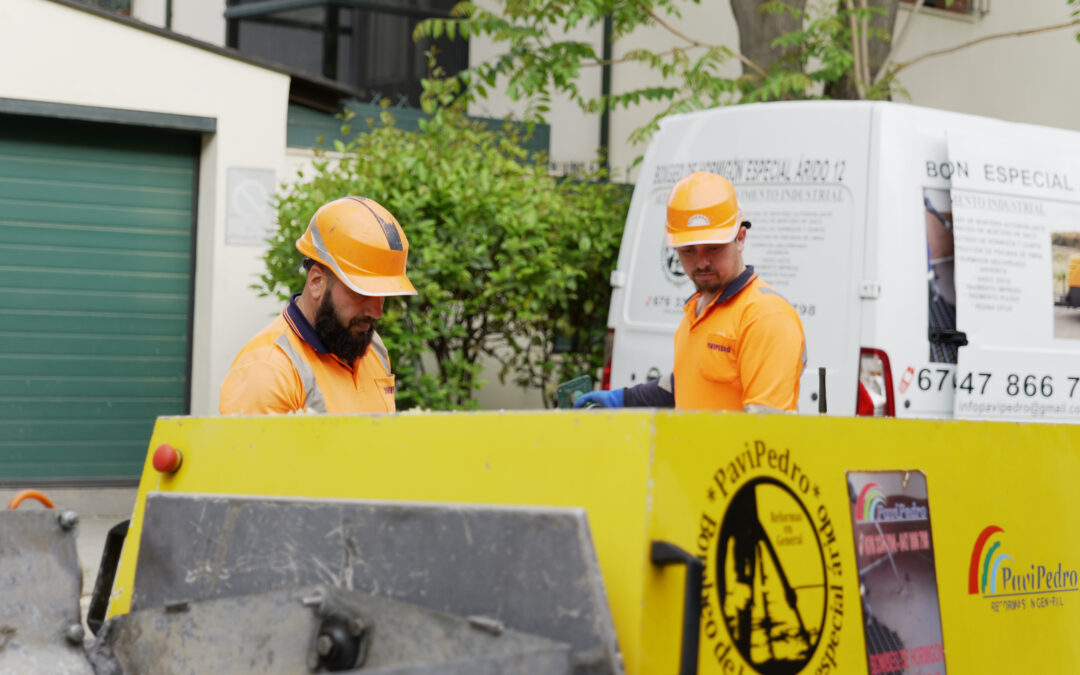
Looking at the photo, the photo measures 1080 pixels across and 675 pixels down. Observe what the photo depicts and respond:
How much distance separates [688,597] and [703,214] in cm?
235

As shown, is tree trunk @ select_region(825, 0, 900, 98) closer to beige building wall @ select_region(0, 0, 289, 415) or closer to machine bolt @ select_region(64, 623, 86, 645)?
beige building wall @ select_region(0, 0, 289, 415)

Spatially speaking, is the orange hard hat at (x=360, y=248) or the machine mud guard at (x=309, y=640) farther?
the orange hard hat at (x=360, y=248)

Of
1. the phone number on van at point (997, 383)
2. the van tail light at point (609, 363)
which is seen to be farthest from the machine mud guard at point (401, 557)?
the van tail light at point (609, 363)

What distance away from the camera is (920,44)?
14.0 m

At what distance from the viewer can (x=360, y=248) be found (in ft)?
11.6

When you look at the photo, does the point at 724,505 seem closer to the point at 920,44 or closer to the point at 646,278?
the point at 646,278

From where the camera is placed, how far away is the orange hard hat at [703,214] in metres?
4.42

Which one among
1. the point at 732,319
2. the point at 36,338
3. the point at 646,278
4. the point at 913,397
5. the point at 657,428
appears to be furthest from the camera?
the point at 36,338

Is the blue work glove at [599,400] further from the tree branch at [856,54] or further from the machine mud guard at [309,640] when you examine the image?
the tree branch at [856,54]

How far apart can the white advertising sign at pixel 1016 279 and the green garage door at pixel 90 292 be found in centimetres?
609

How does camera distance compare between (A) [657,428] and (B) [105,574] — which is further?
(B) [105,574]

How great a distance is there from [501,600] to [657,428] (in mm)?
419

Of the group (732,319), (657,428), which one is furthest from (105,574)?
(732,319)

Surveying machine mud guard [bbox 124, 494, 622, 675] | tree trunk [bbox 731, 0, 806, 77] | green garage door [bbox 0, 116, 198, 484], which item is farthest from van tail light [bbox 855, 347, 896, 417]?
green garage door [bbox 0, 116, 198, 484]
